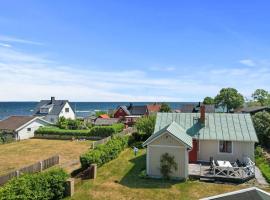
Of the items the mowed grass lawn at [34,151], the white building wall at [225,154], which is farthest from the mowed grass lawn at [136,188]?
the mowed grass lawn at [34,151]

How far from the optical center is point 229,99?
370 ft

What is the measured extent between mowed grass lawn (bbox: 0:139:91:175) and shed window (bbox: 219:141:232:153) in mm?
17763

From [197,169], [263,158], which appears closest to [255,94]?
[263,158]

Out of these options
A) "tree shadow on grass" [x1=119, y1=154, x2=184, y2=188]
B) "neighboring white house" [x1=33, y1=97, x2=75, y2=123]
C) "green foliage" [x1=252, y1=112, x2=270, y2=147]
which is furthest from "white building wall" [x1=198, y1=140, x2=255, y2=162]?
"neighboring white house" [x1=33, y1=97, x2=75, y2=123]

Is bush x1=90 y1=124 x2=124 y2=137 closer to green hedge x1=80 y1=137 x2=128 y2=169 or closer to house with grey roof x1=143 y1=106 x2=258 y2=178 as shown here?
green hedge x1=80 y1=137 x2=128 y2=169

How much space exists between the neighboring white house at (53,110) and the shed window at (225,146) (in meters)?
47.9

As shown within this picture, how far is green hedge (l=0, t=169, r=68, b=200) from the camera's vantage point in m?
18.1

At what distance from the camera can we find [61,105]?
239 ft

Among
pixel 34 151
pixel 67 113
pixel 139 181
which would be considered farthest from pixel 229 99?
pixel 139 181

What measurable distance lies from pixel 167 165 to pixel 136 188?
382cm

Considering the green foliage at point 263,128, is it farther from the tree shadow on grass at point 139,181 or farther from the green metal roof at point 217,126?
the tree shadow on grass at point 139,181

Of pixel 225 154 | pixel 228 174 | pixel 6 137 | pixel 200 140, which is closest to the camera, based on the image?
pixel 228 174

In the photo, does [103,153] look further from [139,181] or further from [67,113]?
[67,113]

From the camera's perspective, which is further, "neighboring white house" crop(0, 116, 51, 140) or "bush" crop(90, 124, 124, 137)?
"bush" crop(90, 124, 124, 137)
